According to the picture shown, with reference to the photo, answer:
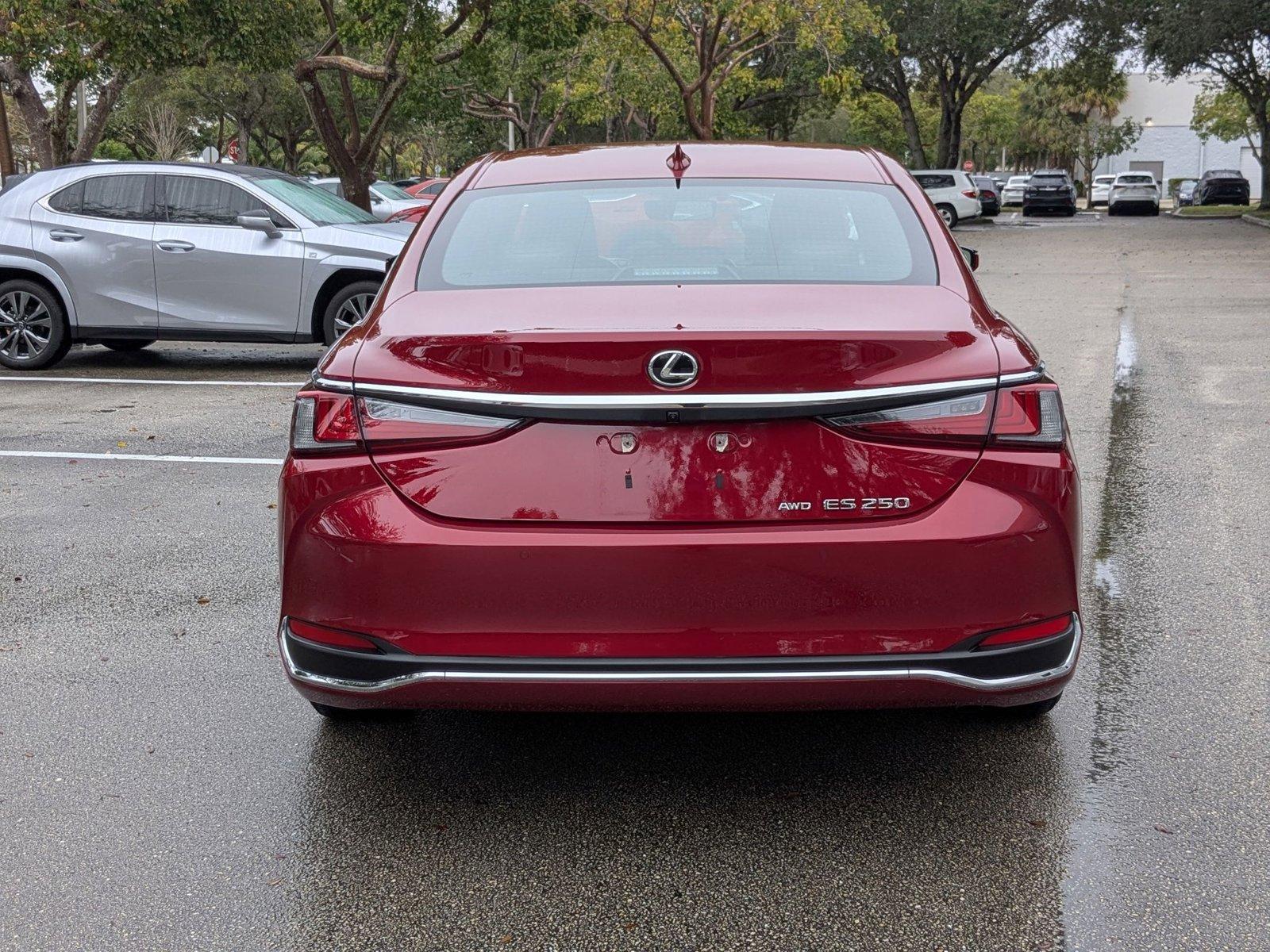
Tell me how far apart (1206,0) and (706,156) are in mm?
35009

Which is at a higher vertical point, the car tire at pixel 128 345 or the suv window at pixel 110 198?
the suv window at pixel 110 198

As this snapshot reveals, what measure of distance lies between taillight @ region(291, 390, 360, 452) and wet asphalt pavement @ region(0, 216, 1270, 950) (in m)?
0.97

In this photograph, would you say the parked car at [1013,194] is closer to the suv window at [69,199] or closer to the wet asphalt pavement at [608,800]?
the suv window at [69,199]

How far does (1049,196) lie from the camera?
4769 centimetres

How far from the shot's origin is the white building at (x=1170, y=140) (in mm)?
97000

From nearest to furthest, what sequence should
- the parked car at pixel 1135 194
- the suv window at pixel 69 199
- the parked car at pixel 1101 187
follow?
the suv window at pixel 69 199 → the parked car at pixel 1135 194 → the parked car at pixel 1101 187

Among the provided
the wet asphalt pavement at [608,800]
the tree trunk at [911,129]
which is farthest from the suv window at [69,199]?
the tree trunk at [911,129]

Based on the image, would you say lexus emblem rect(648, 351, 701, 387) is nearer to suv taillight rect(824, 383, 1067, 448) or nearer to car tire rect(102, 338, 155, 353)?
suv taillight rect(824, 383, 1067, 448)

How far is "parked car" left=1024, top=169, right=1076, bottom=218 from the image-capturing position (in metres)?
47.7

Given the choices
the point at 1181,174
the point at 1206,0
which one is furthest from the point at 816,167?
the point at 1181,174

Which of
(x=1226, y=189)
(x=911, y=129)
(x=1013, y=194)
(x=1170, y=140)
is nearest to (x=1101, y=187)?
(x=1170, y=140)

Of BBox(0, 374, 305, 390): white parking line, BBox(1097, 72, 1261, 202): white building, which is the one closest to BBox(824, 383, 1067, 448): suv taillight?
BBox(0, 374, 305, 390): white parking line

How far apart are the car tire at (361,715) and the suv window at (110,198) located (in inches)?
351

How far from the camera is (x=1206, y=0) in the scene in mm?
34781
